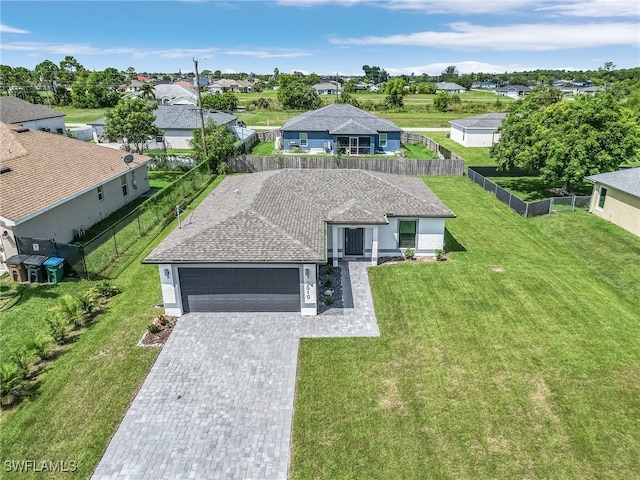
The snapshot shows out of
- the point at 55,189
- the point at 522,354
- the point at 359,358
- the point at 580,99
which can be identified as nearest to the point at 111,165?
the point at 55,189

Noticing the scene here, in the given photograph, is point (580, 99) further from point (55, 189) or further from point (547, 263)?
point (55, 189)

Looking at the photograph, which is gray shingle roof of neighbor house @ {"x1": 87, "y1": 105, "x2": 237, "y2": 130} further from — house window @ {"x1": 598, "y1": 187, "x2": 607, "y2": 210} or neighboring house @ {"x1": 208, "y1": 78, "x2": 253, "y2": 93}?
neighboring house @ {"x1": 208, "y1": 78, "x2": 253, "y2": 93}

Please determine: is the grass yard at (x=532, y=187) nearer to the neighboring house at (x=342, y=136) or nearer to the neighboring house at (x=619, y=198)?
the neighboring house at (x=619, y=198)

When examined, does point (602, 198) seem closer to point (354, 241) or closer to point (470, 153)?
point (354, 241)

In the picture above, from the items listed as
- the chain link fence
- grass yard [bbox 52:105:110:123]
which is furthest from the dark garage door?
grass yard [bbox 52:105:110:123]

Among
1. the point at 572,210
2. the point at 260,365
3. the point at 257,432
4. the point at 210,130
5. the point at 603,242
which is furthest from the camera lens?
the point at 210,130

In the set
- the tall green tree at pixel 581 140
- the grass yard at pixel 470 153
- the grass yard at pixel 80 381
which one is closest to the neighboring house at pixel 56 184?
the grass yard at pixel 80 381
